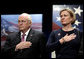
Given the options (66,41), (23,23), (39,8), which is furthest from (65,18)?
(39,8)

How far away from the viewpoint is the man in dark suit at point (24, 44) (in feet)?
6.93

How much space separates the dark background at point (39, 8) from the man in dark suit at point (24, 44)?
1.89 m

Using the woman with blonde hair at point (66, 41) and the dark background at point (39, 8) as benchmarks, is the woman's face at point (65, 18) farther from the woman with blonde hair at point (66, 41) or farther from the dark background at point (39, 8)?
the dark background at point (39, 8)

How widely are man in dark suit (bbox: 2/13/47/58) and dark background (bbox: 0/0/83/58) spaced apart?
1894 millimetres

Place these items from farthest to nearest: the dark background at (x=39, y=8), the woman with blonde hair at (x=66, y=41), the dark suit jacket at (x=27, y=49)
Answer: the dark background at (x=39, y=8) → the dark suit jacket at (x=27, y=49) → the woman with blonde hair at (x=66, y=41)

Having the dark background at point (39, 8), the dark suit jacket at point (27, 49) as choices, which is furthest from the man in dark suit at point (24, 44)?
the dark background at point (39, 8)

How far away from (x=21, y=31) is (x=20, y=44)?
0.64 feet

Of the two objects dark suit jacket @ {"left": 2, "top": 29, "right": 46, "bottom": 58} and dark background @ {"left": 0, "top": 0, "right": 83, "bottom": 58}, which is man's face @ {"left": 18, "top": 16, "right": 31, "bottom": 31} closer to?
dark suit jacket @ {"left": 2, "top": 29, "right": 46, "bottom": 58}

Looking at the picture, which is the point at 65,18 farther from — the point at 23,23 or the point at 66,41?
the point at 23,23

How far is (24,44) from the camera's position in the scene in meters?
2.12

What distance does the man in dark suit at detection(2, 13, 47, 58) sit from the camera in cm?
211

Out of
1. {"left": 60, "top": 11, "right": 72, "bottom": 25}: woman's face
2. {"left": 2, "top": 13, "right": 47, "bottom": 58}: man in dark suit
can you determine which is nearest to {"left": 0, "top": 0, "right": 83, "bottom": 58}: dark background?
{"left": 2, "top": 13, "right": 47, "bottom": 58}: man in dark suit

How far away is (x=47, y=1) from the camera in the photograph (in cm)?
418

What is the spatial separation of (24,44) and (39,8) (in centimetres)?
213
